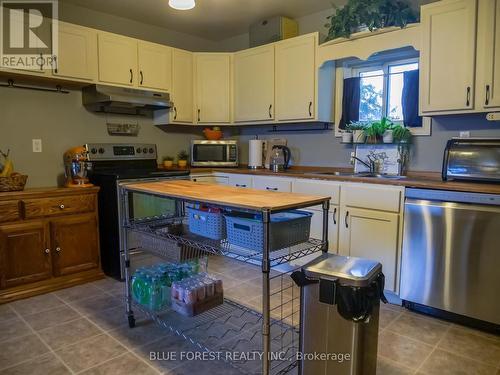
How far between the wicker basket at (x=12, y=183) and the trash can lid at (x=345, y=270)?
2482mm

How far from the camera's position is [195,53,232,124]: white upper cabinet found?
4.21 metres

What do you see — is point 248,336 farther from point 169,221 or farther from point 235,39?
point 235,39

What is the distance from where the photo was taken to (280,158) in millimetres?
4109

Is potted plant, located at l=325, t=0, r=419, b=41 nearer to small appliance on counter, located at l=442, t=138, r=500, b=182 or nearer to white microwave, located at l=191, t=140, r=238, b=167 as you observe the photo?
small appliance on counter, located at l=442, t=138, r=500, b=182

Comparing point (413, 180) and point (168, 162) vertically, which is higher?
point (168, 162)

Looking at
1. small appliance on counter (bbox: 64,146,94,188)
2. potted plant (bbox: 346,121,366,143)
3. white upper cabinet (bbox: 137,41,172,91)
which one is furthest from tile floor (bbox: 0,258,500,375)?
white upper cabinet (bbox: 137,41,172,91)

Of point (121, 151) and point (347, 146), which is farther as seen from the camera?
point (121, 151)

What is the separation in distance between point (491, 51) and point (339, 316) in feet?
6.97

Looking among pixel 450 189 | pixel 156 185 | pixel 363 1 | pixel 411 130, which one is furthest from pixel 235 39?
pixel 450 189

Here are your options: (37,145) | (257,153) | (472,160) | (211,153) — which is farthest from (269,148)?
(37,145)

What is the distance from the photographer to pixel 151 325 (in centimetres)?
240

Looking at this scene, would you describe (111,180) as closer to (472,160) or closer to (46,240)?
(46,240)

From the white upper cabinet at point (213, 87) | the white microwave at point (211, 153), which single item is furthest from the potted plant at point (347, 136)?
the white upper cabinet at point (213, 87)

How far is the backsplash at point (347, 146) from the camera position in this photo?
2.81m
